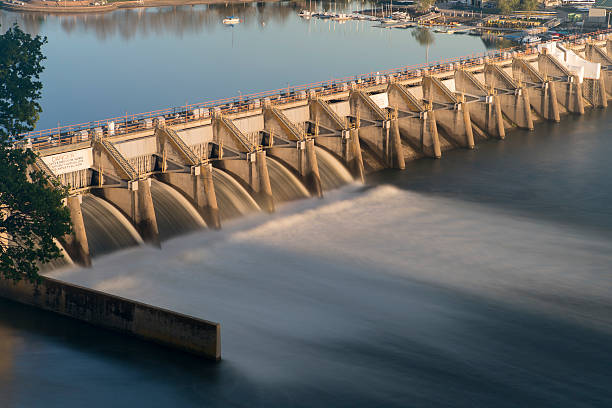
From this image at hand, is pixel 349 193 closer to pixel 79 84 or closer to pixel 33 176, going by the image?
pixel 33 176

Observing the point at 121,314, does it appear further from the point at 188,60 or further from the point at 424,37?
the point at 424,37

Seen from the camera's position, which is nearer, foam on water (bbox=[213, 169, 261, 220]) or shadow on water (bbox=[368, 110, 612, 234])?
foam on water (bbox=[213, 169, 261, 220])

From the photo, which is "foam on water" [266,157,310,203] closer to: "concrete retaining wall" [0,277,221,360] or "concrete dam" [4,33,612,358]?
"concrete dam" [4,33,612,358]

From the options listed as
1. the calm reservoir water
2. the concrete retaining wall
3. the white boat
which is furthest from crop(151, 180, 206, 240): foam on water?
the white boat

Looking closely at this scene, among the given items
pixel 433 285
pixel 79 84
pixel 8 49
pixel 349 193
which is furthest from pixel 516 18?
pixel 8 49

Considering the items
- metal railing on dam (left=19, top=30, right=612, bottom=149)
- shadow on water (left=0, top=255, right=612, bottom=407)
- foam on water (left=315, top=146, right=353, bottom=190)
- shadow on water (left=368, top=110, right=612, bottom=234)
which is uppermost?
metal railing on dam (left=19, top=30, right=612, bottom=149)

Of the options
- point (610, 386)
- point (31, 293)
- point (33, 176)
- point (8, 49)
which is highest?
point (8, 49)

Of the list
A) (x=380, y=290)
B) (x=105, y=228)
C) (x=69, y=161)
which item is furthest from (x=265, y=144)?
(x=380, y=290)
